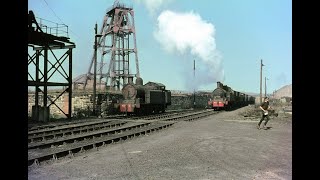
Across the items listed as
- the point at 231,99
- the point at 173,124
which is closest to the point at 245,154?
the point at 173,124

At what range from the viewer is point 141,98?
1304 inches

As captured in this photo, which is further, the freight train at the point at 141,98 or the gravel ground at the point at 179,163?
the freight train at the point at 141,98

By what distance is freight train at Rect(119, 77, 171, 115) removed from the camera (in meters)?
32.3

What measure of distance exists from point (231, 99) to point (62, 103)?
76.6 ft

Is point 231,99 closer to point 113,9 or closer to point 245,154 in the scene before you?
point 113,9

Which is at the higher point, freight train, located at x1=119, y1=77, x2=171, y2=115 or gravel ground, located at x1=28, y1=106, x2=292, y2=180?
freight train, located at x1=119, y1=77, x2=171, y2=115

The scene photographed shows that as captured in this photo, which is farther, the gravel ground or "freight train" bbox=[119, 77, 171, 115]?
"freight train" bbox=[119, 77, 171, 115]

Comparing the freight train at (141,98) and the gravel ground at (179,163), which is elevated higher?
the freight train at (141,98)

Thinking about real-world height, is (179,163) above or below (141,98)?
below

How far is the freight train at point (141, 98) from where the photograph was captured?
1271 inches
